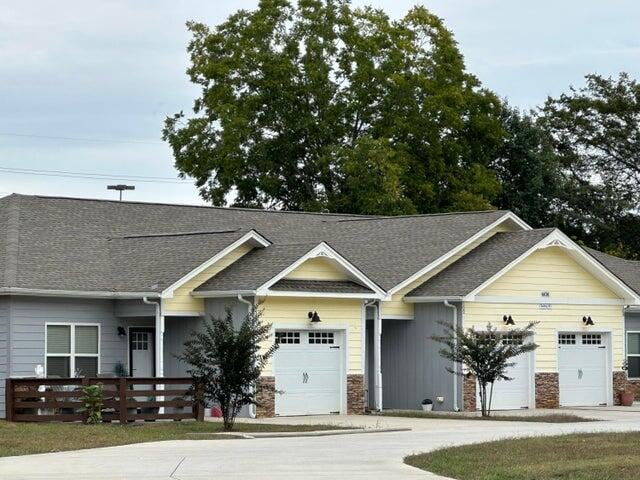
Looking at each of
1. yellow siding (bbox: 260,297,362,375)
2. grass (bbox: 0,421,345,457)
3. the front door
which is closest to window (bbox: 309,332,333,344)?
yellow siding (bbox: 260,297,362,375)

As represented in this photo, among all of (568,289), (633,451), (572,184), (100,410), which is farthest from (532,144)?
(633,451)

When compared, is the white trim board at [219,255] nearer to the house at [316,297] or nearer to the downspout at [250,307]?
the house at [316,297]

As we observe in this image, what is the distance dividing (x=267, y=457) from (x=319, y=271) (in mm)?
14321

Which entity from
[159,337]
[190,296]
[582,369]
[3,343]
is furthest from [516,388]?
[3,343]

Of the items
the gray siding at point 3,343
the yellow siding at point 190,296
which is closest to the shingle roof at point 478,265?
the yellow siding at point 190,296

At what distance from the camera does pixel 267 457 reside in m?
23.2

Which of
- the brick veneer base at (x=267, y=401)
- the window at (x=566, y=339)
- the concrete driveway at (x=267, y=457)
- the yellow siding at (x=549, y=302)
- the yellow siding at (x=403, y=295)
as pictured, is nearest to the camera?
the concrete driveway at (x=267, y=457)

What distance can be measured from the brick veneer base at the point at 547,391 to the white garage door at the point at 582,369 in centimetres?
61

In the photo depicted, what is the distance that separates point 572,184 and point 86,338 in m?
40.2

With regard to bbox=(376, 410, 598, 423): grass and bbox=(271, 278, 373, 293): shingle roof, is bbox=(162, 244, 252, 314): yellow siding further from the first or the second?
bbox=(376, 410, 598, 423): grass

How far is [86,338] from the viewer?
3594cm

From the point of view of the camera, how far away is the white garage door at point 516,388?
39.8 meters

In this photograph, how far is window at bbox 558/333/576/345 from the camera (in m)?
41.6

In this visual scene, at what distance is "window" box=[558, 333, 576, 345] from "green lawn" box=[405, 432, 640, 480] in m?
14.6
